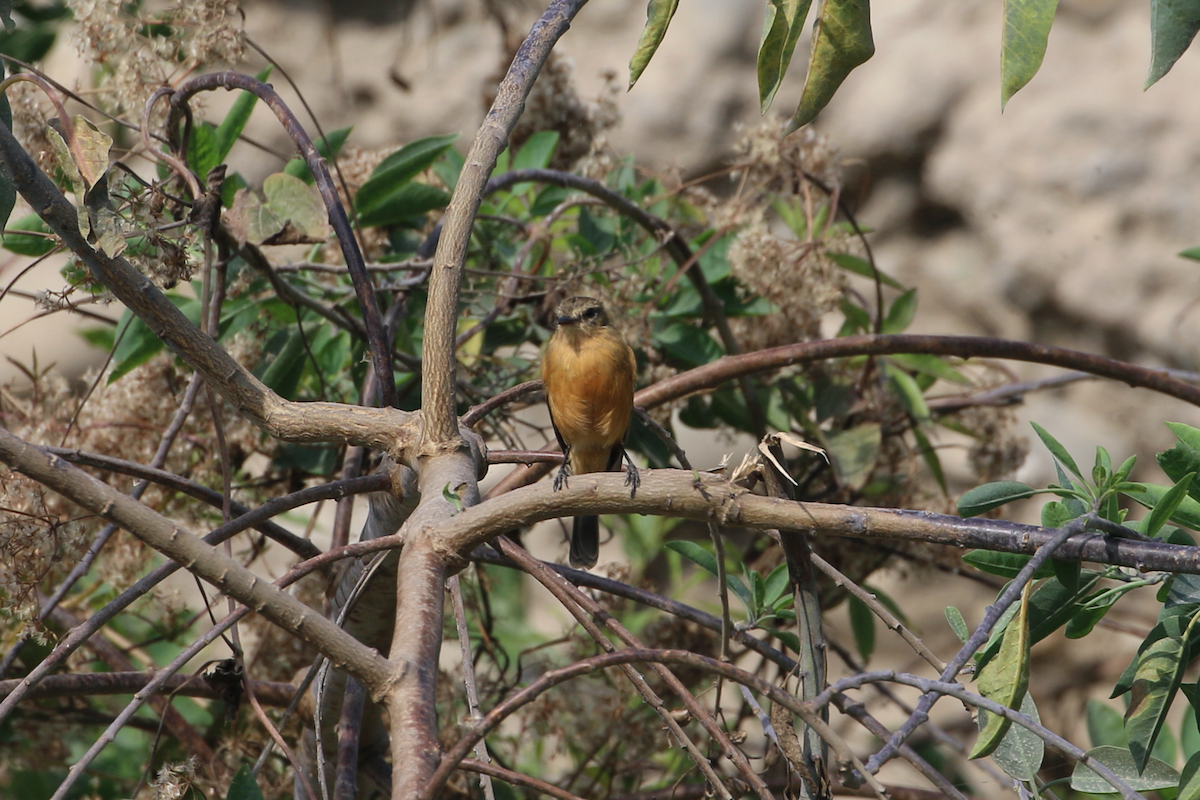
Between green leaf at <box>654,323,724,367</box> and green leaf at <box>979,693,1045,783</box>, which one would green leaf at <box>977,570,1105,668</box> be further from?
green leaf at <box>654,323,724,367</box>

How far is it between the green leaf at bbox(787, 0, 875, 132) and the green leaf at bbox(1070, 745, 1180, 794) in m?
1.23

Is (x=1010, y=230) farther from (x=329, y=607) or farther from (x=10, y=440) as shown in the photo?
(x=10, y=440)

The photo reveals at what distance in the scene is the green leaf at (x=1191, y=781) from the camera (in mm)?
1594

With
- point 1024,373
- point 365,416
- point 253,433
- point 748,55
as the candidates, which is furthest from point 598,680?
point 748,55

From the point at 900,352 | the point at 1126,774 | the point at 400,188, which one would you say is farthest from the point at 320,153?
the point at 1126,774

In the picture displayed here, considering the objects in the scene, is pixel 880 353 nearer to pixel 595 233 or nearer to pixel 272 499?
pixel 595 233

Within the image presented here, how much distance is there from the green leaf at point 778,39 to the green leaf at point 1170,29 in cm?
45

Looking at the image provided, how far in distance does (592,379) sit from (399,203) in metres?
0.84

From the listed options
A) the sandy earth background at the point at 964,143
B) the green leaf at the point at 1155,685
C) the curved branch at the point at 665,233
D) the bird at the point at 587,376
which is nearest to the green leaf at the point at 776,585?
the curved branch at the point at 665,233

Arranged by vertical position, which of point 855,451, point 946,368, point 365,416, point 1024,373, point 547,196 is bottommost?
point 365,416

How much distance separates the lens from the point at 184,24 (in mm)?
2500

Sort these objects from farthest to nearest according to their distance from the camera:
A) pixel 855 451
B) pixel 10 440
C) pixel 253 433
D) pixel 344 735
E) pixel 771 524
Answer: pixel 855 451 < pixel 253 433 < pixel 344 735 < pixel 771 524 < pixel 10 440

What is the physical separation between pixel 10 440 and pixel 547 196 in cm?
237

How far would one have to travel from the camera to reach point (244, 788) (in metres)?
1.83
